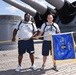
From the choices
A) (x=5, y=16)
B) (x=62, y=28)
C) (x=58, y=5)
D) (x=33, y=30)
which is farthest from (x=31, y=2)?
(x=33, y=30)

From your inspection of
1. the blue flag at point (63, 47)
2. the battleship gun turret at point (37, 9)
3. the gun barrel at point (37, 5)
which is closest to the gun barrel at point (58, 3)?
the gun barrel at point (37, 5)

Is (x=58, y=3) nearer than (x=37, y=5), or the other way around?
(x=58, y=3)

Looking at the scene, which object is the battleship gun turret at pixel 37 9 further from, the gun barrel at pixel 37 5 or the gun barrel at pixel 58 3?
the gun barrel at pixel 58 3

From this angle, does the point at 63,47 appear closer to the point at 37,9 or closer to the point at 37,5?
the point at 37,5

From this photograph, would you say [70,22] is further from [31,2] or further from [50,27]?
[50,27]

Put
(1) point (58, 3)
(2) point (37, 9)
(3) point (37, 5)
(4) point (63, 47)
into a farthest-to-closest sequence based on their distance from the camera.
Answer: (2) point (37, 9), (3) point (37, 5), (1) point (58, 3), (4) point (63, 47)

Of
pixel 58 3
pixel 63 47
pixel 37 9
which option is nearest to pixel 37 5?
pixel 37 9

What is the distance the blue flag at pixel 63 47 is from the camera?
6.23 meters

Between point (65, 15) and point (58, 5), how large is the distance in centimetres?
110

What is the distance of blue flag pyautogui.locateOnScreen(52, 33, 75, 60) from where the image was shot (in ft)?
20.4

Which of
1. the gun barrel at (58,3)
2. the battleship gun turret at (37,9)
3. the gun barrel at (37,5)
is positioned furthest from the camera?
the battleship gun turret at (37,9)

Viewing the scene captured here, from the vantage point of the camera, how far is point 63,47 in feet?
20.6

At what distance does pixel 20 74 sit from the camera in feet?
19.5

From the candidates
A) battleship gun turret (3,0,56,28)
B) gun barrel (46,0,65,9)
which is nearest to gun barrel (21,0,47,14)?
battleship gun turret (3,0,56,28)
